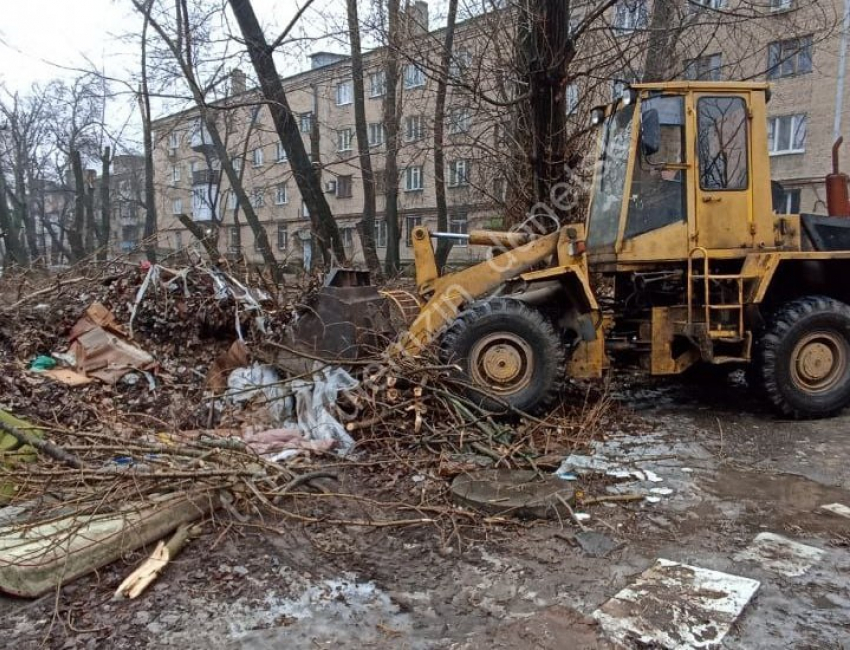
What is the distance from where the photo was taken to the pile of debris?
3.76 meters

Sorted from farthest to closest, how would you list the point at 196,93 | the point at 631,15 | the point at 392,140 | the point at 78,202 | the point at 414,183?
the point at 414,183 → the point at 78,202 → the point at 392,140 → the point at 196,93 → the point at 631,15

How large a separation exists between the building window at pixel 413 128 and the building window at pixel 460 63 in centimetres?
471

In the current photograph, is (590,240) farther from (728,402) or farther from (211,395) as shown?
(211,395)

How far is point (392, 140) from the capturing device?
48.9 feet

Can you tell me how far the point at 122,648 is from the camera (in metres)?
2.74

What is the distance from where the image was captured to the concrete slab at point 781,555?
3.33m

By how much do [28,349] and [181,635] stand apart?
512cm

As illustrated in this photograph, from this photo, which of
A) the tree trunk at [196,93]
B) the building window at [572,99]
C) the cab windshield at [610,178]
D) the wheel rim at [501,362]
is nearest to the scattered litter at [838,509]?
the wheel rim at [501,362]

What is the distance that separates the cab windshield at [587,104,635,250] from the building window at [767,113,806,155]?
18.4m

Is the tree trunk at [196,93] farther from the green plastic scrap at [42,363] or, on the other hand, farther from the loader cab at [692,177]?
the loader cab at [692,177]

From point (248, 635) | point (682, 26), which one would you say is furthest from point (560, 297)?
point (682, 26)

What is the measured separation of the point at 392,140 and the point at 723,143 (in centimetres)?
1009

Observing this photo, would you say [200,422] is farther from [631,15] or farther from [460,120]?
[631,15]

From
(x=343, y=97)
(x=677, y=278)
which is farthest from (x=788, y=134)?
(x=343, y=97)
